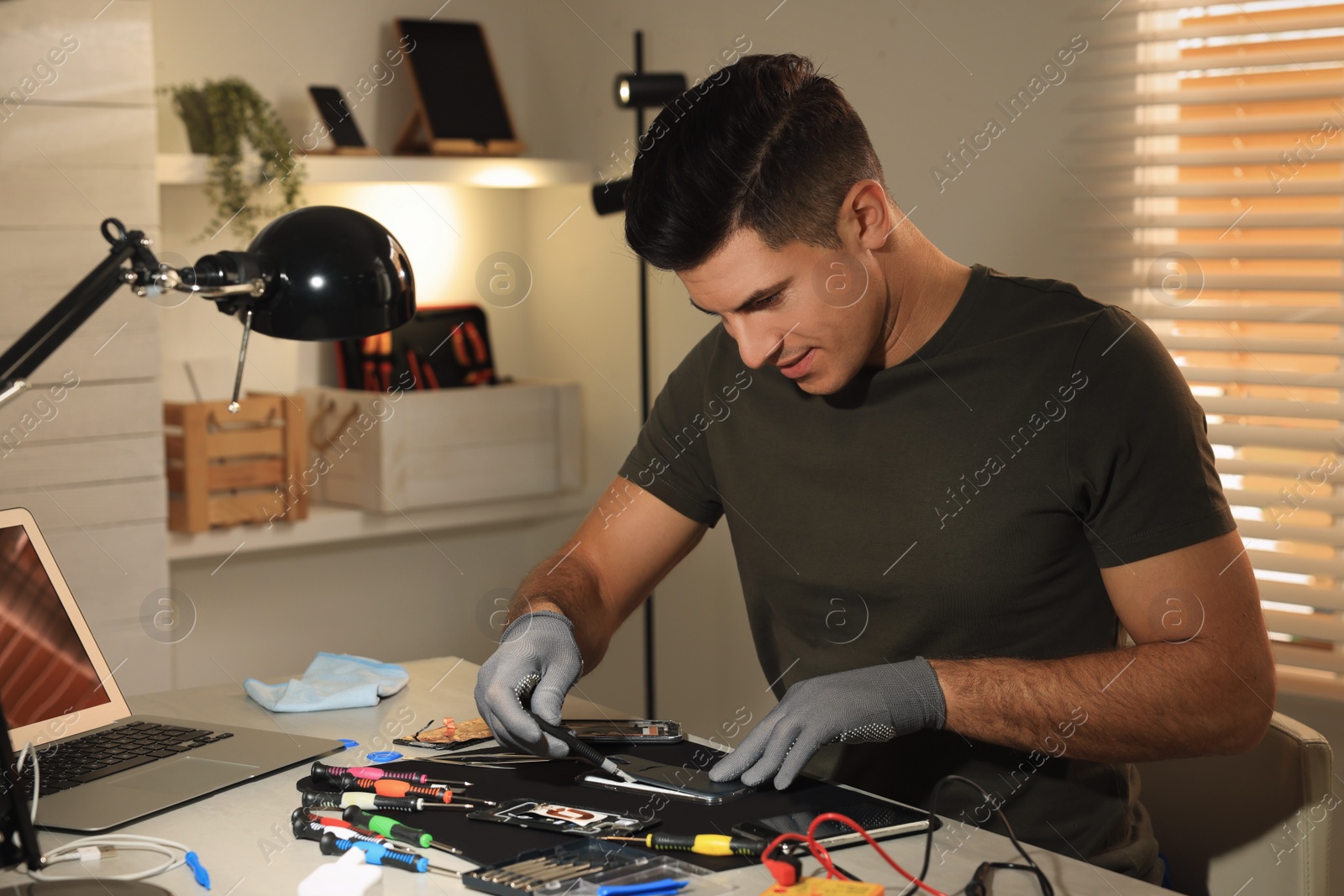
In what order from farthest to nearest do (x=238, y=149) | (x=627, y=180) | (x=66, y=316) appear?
(x=238, y=149), (x=627, y=180), (x=66, y=316)

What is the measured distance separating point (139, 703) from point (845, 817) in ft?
3.02

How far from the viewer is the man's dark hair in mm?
1287

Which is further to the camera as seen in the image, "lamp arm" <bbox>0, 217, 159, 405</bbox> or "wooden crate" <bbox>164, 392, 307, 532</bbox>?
"wooden crate" <bbox>164, 392, 307, 532</bbox>

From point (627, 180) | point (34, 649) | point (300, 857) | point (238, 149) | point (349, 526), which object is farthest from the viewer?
point (349, 526)

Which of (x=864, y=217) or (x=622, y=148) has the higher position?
(x=622, y=148)

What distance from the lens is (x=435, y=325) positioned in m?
3.03

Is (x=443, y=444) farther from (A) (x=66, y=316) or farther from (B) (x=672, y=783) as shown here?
(A) (x=66, y=316)

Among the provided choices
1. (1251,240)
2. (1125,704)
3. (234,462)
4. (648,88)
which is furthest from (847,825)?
(234,462)

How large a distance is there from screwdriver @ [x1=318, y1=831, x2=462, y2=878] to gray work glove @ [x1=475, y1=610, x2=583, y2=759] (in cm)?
23

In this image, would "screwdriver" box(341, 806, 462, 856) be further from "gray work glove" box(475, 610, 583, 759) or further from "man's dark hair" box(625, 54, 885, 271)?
"man's dark hair" box(625, 54, 885, 271)

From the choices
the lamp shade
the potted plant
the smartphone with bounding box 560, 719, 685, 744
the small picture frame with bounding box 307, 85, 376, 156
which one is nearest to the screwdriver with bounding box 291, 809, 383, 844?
the smartphone with bounding box 560, 719, 685, 744

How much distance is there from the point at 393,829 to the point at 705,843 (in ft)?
0.83

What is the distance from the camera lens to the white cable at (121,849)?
0.99 meters

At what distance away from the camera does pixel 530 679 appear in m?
1.31
